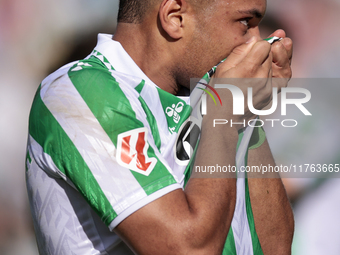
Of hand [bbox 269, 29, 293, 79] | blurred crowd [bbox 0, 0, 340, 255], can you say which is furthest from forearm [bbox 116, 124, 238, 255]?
blurred crowd [bbox 0, 0, 340, 255]

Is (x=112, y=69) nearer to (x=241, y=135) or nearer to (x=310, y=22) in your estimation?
(x=241, y=135)

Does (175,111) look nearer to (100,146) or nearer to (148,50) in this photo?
(148,50)

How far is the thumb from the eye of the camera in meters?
1.31

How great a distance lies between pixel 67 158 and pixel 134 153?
0.18m

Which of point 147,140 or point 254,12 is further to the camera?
point 254,12

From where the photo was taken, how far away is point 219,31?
1458 millimetres

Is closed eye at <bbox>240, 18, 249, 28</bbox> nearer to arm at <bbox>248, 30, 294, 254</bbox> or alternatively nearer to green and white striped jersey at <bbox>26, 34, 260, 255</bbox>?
arm at <bbox>248, 30, 294, 254</bbox>

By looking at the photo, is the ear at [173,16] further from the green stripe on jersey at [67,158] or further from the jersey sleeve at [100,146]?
the green stripe on jersey at [67,158]

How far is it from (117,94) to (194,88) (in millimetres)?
461

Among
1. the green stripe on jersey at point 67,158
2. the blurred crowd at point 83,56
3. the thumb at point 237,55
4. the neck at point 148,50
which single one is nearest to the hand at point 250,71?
the thumb at point 237,55

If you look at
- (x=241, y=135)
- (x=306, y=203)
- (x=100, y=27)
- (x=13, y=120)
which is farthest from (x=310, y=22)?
(x=13, y=120)

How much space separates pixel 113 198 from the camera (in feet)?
3.13

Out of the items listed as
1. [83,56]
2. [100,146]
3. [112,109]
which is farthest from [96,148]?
[83,56]

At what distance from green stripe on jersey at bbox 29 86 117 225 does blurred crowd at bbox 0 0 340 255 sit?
213 centimetres
